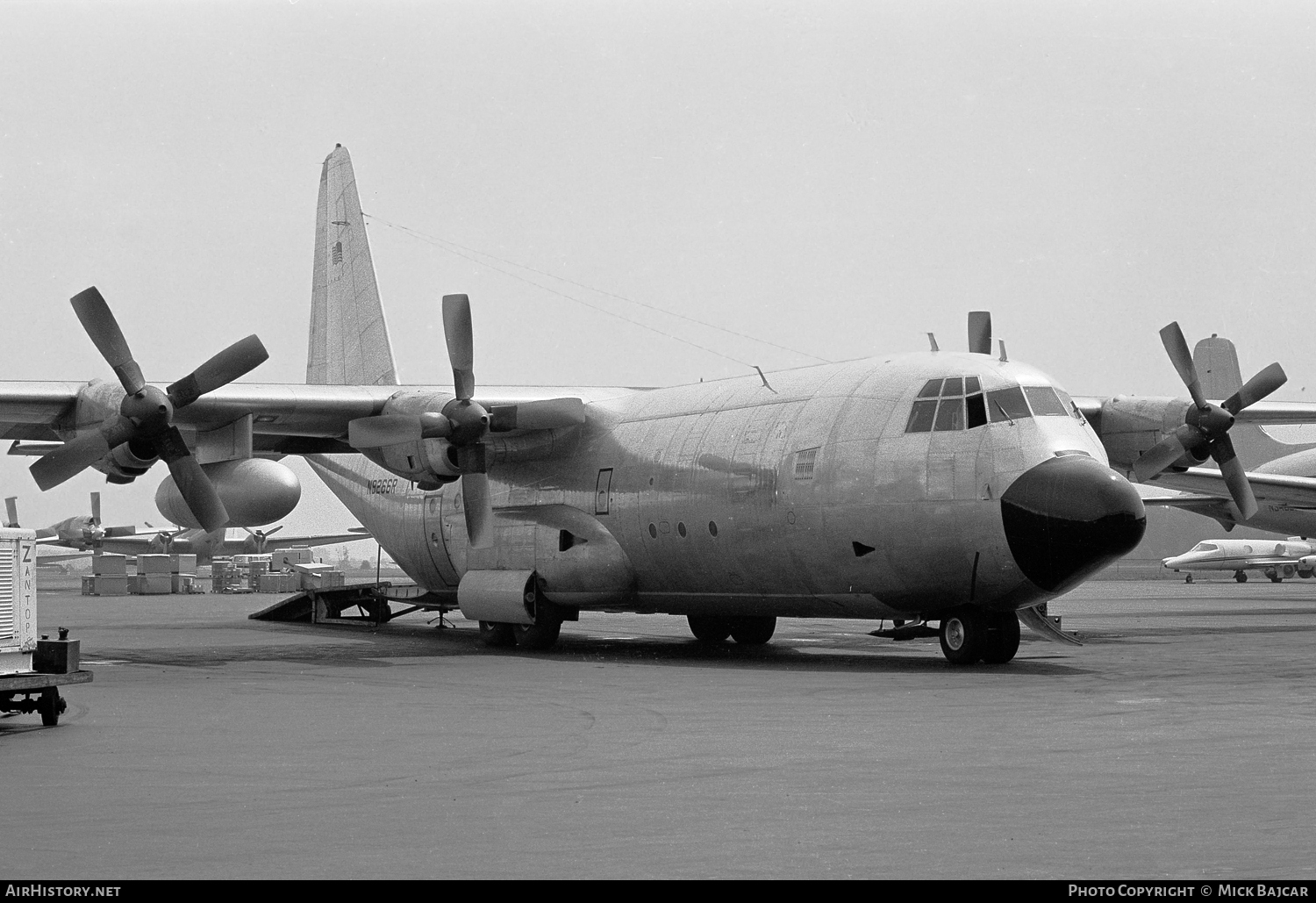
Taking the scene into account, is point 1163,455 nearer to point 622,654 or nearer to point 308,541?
point 622,654

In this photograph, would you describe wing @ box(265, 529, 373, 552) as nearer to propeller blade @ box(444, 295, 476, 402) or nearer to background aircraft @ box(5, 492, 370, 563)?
background aircraft @ box(5, 492, 370, 563)

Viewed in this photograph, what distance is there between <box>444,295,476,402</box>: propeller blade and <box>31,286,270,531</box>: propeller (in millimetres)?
3133

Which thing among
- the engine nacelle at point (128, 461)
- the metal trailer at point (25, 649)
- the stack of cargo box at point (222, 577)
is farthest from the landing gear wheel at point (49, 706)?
the stack of cargo box at point (222, 577)

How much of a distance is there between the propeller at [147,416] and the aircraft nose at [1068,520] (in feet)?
34.2

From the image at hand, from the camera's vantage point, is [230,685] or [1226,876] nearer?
[1226,876]

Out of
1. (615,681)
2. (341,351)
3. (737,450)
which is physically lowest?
(615,681)

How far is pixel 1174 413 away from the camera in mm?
24266

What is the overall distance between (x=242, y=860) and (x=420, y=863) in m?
0.79

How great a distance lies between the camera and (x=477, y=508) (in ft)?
72.9

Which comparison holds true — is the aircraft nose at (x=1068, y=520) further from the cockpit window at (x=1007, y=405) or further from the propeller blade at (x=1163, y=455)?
the propeller blade at (x=1163, y=455)

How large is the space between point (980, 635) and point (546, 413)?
814cm

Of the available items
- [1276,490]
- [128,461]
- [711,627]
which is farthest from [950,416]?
[1276,490]

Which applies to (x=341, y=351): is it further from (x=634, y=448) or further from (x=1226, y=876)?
(x=1226, y=876)

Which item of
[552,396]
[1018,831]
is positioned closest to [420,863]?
[1018,831]
